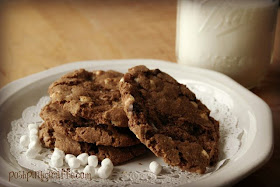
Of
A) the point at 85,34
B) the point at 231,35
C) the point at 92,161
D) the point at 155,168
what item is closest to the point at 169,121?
the point at 155,168

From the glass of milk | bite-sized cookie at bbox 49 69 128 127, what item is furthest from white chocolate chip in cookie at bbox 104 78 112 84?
the glass of milk

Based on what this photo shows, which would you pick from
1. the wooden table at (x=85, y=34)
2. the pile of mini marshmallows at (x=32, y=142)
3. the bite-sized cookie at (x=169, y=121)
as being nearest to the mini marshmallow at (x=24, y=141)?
the pile of mini marshmallows at (x=32, y=142)

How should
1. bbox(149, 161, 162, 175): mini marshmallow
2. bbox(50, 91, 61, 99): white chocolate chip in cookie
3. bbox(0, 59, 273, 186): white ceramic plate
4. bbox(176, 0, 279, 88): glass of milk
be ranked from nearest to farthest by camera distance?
bbox(0, 59, 273, 186): white ceramic plate → bbox(149, 161, 162, 175): mini marshmallow → bbox(50, 91, 61, 99): white chocolate chip in cookie → bbox(176, 0, 279, 88): glass of milk

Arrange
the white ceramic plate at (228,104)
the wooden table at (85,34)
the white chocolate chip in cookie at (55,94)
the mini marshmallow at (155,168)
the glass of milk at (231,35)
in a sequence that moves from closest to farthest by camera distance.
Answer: the white ceramic plate at (228,104) < the mini marshmallow at (155,168) < the white chocolate chip in cookie at (55,94) < the glass of milk at (231,35) < the wooden table at (85,34)

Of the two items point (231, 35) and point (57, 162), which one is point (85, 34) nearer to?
point (231, 35)

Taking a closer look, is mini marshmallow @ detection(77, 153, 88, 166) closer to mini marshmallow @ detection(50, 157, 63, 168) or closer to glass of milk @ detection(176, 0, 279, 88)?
mini marshmallow @ detection(50, 157, 63, 168)

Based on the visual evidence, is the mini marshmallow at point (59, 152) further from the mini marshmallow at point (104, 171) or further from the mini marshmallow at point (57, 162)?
the mini marshmallow at point (104, 171)
